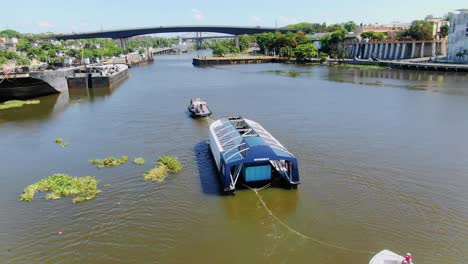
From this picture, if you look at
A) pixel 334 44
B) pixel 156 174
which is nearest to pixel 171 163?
pixel 156 174

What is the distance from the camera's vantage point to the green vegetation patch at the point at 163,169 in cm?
2139

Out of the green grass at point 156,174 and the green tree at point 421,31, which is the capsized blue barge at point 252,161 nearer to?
the green grass at point 156,174

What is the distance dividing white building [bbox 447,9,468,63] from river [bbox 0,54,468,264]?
6401cm

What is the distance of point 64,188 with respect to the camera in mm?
19828

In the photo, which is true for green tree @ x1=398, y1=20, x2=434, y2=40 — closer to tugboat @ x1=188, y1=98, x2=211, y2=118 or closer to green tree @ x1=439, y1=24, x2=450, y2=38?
green tree @ x1=439, y1=24, x2=450, y2=38

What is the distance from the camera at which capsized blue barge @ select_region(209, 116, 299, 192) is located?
18.4 metres

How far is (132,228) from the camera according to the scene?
1617 centimetres

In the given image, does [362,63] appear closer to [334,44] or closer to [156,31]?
[334,44]

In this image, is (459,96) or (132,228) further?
(459,96)

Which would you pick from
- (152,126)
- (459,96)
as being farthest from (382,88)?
(152,126)

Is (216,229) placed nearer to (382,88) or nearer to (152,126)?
(152,126)

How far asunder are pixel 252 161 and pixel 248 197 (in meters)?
2.02

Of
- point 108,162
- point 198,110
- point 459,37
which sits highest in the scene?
point 459,37

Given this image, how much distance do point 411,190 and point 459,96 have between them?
124ft
